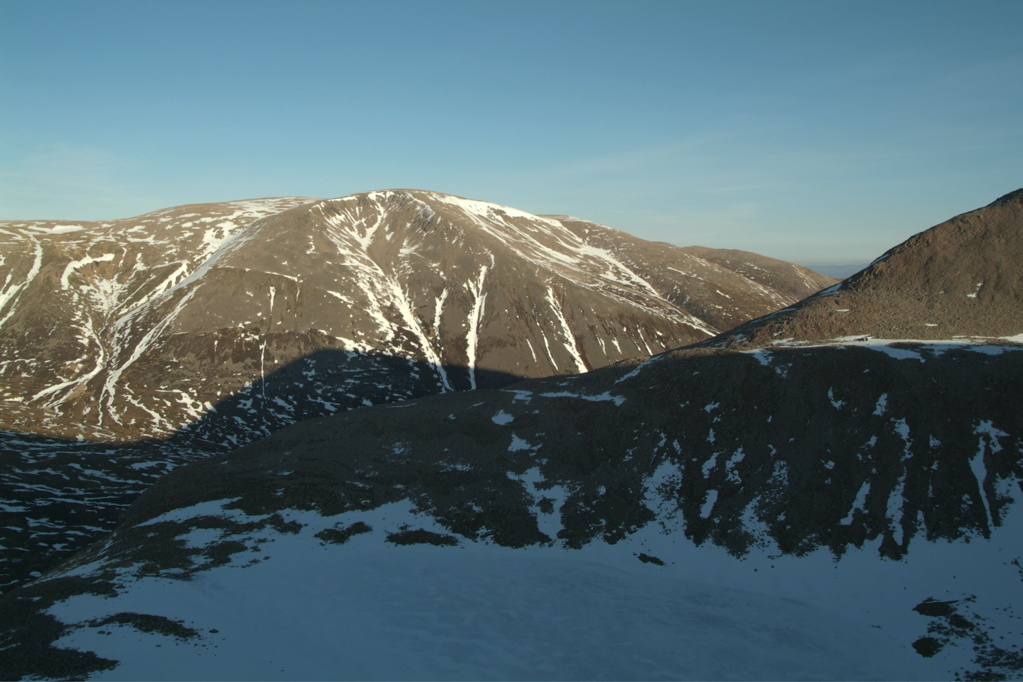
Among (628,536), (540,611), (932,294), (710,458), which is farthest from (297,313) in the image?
(932,294)

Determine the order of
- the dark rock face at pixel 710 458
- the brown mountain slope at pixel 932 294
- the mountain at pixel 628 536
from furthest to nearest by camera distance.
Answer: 1. the brown mountain slope at pixel 932 294
2. the dark rock face at pixel 710 458
3. the mountain at pixel 628 536

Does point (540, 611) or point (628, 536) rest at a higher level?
point (628, 536)

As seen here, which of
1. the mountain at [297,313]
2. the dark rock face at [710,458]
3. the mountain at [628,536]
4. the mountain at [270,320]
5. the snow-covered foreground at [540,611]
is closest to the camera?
the snow-covered foreground at [540,611]

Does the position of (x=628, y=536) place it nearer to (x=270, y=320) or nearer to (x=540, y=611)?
(x=540, y=611)

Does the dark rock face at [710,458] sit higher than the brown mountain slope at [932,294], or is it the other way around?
the brown mountain slope at [932,294]

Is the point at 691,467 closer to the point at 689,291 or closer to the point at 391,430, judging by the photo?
the point at 391,430

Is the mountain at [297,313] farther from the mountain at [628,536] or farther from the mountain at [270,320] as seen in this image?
the mountain at [628,536]

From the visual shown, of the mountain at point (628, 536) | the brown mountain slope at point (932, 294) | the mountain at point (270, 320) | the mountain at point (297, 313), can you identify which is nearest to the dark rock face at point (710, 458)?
the mountain at point (628, 536)
